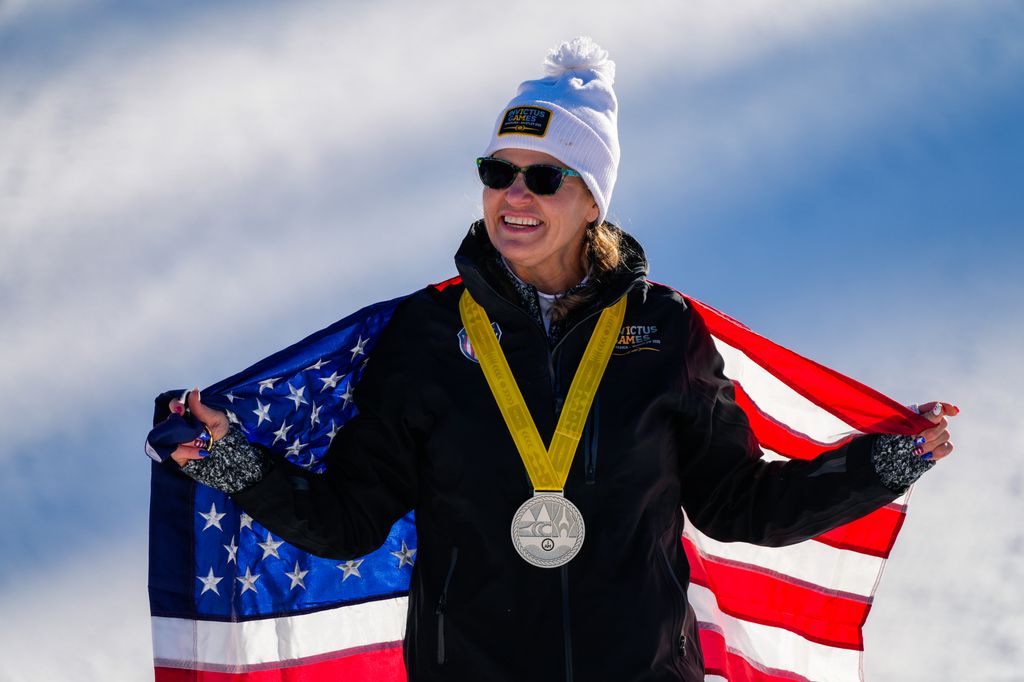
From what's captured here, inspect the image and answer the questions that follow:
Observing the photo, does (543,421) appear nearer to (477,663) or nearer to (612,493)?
(612,493)

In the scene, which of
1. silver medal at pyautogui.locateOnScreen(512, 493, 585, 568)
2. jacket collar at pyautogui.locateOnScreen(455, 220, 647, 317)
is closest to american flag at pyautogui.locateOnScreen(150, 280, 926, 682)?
jacket collar at pyautogui.locateOnScreen(455, 220, 647, 317)

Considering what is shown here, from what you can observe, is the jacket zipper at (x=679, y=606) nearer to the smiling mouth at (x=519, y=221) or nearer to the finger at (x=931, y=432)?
the finger at (x=931, y=432)

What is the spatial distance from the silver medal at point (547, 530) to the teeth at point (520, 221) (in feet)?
2.57

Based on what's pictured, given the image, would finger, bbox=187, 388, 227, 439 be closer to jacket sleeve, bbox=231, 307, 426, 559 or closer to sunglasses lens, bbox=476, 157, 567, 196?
jacket sleeve, bbox=231, 307, 426, 559

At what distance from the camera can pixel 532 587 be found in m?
3.34

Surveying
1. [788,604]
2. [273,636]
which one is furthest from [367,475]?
[788,604]

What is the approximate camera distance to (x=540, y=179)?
11.9ft

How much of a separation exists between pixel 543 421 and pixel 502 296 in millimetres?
381

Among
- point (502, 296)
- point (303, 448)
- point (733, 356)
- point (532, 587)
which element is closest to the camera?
point (532, 587)

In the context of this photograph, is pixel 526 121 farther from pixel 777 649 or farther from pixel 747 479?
pixel 777 649

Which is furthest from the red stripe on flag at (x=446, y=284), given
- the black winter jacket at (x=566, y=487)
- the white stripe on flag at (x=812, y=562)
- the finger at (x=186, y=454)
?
the white stripe on flag at (x=812, y=562)

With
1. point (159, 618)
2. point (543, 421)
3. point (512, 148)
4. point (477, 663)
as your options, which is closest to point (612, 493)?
point (543, 421)

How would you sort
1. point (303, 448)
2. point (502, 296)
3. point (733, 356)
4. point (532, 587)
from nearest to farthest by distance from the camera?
point (532, 587)
point (502, 296)
point (303, 448)
point (733, 356)

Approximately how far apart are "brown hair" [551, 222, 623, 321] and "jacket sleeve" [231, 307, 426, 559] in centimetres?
45
